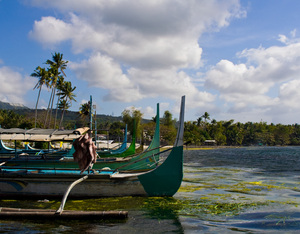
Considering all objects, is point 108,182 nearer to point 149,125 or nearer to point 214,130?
point 149,125

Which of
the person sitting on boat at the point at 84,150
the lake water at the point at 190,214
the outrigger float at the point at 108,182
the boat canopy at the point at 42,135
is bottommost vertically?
the lake water at the point at 190,214

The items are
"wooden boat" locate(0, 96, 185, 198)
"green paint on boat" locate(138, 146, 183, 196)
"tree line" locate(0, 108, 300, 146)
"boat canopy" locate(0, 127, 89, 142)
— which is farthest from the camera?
"tree line" locate(0, 108, 300, 146)

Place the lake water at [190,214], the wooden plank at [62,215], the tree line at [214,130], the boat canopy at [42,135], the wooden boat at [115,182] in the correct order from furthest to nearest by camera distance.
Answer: the tree line at [214,130]
the boat canopy at [42,135]
the wooden boat at [115,182]
the wooden plank at [62,215]
the lake water at [190,214]

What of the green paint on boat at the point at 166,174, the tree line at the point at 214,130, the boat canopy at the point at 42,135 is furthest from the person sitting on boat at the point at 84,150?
the tree line at the point at 214,130

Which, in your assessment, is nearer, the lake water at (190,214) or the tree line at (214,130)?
the lake water at (190,214)

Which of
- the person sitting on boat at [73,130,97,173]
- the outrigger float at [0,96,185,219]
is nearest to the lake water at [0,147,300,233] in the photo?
the outrigger float at [0,96,185,219]

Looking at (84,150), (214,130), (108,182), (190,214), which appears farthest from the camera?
(214,130)

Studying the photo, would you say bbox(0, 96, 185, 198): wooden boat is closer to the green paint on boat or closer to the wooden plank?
the green paint on boat

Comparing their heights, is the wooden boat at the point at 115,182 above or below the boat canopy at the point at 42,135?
below

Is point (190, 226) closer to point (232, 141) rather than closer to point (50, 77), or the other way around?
point (50, 77)

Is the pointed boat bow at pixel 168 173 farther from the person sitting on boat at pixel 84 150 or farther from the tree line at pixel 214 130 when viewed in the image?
the tree line at pixel 214 130

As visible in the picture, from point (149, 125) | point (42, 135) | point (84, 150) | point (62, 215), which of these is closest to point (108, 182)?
point (84, 150)

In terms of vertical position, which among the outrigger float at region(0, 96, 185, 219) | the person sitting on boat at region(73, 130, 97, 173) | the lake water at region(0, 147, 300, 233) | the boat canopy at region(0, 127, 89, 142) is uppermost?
the boat canopy at region(0, 127, 89, 142)

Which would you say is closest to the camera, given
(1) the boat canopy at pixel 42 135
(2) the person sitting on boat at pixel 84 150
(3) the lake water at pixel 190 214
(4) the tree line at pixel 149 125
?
(3) the lake water at pixel 190 214
